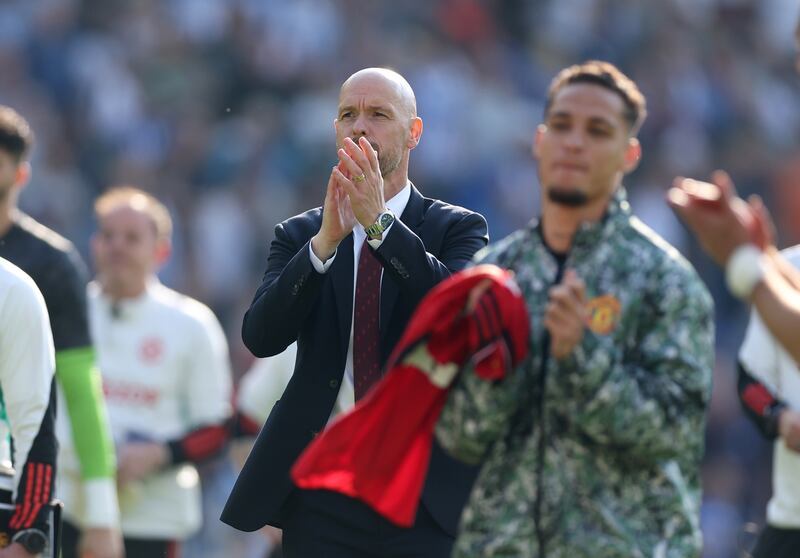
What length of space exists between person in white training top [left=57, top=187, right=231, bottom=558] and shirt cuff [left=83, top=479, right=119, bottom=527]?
1.65 meters

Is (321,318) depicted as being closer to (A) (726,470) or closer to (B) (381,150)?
(B) (381,150)

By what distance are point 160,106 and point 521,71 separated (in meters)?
4.17

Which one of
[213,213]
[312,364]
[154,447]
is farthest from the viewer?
[213,213]

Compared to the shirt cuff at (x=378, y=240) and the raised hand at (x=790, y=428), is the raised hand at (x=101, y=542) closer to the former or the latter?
the shirt cuff at (x=378, y=240)

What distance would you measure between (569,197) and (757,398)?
2.46 metres

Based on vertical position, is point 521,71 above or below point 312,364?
above

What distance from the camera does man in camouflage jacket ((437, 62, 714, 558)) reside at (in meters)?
4.79

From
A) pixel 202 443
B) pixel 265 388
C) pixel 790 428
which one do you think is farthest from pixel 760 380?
pixel 202 443

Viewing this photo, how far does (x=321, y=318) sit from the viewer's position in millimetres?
6391

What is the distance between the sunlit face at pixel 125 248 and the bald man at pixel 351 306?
13.5 feet

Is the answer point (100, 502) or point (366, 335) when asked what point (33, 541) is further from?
point (100, 502)

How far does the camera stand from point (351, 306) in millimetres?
6383

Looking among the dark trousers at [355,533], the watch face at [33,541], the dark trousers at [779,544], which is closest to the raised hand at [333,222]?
the dark trousers at [355,533]

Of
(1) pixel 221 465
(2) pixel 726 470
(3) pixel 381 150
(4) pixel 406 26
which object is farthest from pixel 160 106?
(3) pixel 381 150
